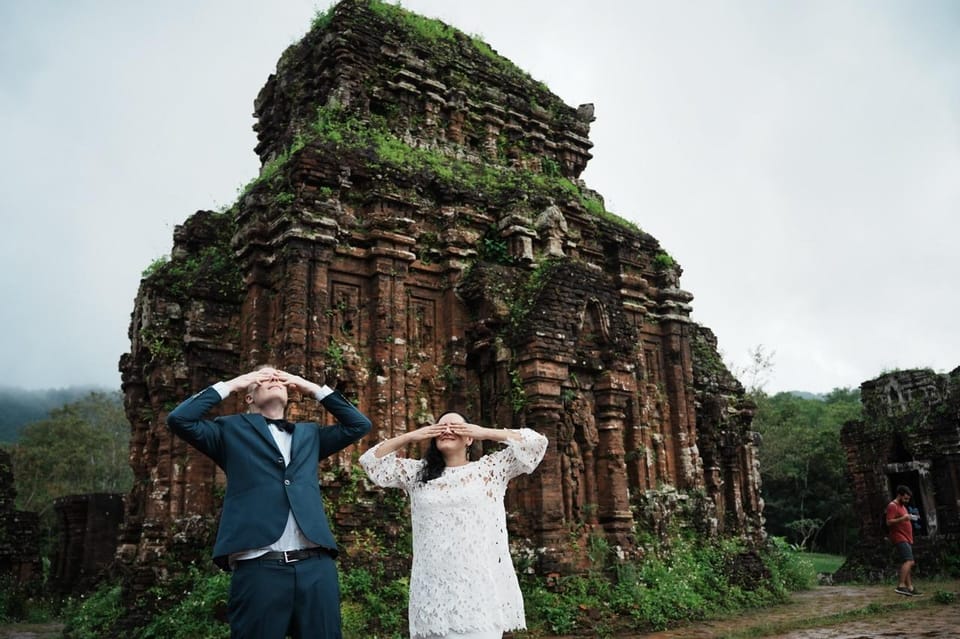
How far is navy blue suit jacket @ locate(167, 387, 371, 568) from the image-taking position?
3.77 metres

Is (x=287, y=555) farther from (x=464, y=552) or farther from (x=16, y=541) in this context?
(x=16, y=541)

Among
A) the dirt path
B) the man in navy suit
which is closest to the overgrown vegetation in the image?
the dirt path

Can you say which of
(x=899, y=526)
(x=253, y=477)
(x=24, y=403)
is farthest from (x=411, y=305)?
(x=24, y=403)

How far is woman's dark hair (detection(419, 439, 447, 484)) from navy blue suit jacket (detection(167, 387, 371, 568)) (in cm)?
72

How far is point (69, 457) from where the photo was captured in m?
35.7

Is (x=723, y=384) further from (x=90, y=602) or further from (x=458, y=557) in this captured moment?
(x=458, y=557)

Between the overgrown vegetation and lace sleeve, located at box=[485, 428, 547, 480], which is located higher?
lace sleeve, located at box=[485, 428, 547, 480]

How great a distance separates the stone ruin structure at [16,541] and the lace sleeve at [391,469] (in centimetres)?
1619

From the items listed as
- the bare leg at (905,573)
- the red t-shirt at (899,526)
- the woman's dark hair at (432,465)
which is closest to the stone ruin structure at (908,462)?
the bare leg at (905,573)

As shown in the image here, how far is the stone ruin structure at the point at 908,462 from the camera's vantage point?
18719mm

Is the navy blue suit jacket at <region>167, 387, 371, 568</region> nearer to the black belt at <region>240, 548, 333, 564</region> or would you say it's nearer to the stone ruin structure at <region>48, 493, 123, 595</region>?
the black belt at <region>240, 548, 333, 564</region>

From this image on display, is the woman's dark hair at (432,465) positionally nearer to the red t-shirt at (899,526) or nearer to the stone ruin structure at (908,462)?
the red t-shirt at (899,526)

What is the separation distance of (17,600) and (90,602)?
564 cm

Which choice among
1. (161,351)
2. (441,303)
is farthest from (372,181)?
(161,351)
